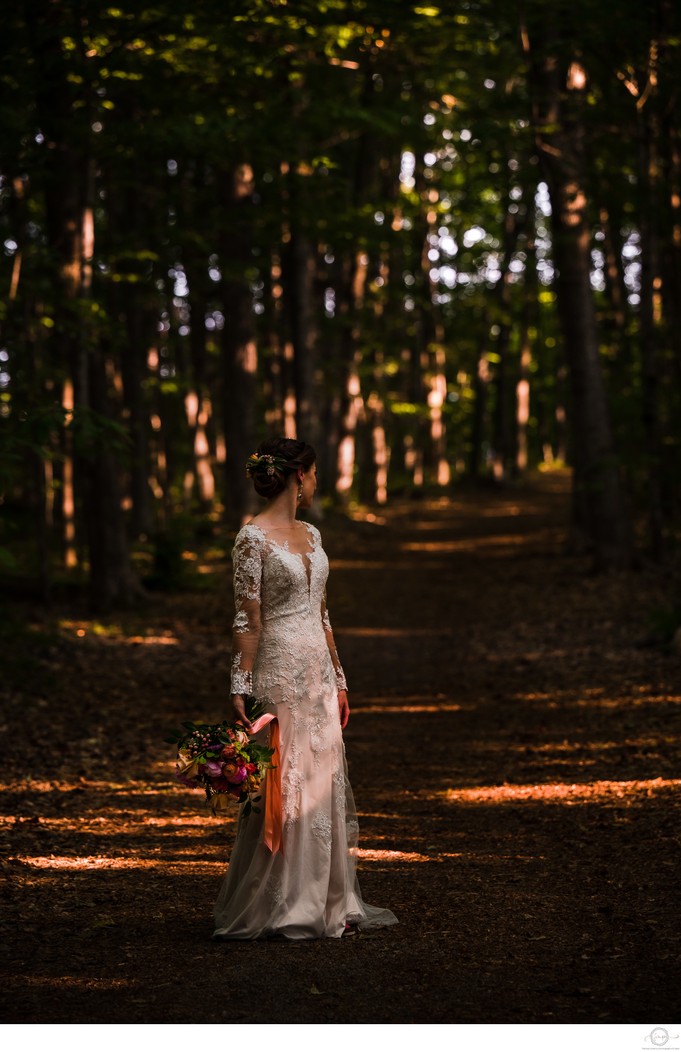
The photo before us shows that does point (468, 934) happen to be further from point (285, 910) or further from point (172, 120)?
point (172, 120)

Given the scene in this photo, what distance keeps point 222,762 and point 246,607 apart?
2.66 feet

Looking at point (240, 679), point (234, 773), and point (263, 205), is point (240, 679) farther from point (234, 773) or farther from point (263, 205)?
point (263, 205)

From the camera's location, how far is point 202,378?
27344mm

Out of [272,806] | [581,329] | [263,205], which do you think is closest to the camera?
[272,806]

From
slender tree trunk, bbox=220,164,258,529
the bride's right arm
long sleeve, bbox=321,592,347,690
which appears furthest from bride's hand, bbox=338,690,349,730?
slender tree trunk, bbox=220,164,258,529

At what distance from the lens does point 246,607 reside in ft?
18.5

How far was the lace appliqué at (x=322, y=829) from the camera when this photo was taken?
5.60m

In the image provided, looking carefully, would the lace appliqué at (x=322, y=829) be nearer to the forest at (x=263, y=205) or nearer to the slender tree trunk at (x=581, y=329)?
the forest at (x=263, y=205)

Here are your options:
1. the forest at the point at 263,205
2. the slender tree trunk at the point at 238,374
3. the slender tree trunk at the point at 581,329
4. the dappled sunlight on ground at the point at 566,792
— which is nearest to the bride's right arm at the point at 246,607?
the forest at the point at 263,205

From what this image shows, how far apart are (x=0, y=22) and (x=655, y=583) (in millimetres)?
11809

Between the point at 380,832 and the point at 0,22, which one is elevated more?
the point at 0,22

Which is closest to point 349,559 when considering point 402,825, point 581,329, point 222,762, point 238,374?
point 238,374

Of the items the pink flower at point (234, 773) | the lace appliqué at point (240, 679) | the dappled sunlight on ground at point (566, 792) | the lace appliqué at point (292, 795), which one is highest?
the lace appliqué at point (240, 679)

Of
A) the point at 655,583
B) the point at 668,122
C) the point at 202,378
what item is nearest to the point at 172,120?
the point at 668,122
